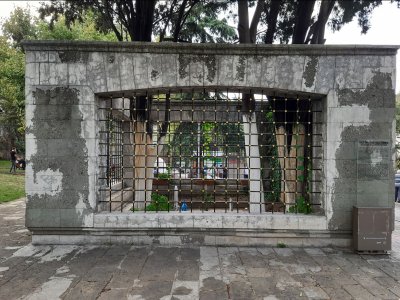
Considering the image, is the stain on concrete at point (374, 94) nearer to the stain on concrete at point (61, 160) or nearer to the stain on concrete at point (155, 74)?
the stain on concrete at point (155, 74)

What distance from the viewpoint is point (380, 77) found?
5.52 m

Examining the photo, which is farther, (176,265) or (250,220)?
(250,220)

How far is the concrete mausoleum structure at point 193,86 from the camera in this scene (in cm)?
554

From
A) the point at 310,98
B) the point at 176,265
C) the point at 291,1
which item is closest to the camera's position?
the point at 176,265

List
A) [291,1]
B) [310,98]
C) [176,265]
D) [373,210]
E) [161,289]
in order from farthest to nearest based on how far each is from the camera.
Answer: [291,1] → [310,98] → [373,210] → [176,265] → [161,289]

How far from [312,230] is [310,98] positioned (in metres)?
2.20

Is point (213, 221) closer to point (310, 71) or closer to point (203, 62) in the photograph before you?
point (203, 62)

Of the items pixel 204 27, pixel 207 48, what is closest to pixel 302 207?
pixel 207 48

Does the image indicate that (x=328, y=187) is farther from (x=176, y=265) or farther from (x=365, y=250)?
(x=176, y=265)

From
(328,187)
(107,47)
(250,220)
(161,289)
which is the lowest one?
(161,289)

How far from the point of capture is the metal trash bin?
17.4 feet

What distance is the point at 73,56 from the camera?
5543mm

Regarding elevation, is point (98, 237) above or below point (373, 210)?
below

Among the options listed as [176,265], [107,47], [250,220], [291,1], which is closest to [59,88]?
[107,47]
